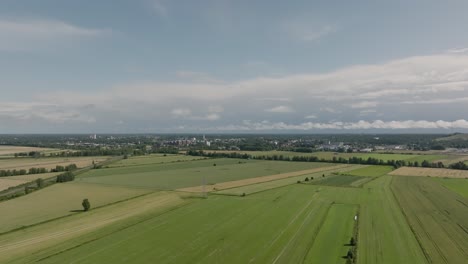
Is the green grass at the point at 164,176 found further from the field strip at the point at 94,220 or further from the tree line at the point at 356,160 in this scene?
the tree line at the point at 356,160

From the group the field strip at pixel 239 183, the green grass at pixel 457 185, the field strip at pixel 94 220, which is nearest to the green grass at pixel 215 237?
the field strip at pixel 94 220

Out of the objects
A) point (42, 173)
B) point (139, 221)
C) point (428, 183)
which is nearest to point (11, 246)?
point (139, 221)

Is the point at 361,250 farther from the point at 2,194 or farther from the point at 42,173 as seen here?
the point at 42,173

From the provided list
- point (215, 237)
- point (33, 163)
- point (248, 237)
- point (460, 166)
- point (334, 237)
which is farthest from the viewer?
point (33, 163)

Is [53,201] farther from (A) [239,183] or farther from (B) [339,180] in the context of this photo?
(B) [339,180]

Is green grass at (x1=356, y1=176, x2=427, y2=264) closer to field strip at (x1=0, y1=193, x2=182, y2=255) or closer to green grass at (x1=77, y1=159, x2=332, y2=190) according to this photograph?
field strip at (x1=0, y1=193, x2=182, y2=255)

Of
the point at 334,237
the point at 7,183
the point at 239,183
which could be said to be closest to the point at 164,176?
the point at 239,183

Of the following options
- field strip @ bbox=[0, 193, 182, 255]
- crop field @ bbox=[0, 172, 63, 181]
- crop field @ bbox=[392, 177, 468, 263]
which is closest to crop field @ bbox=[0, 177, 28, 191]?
crop field @ bbox=[0, 172, 63, 181]
